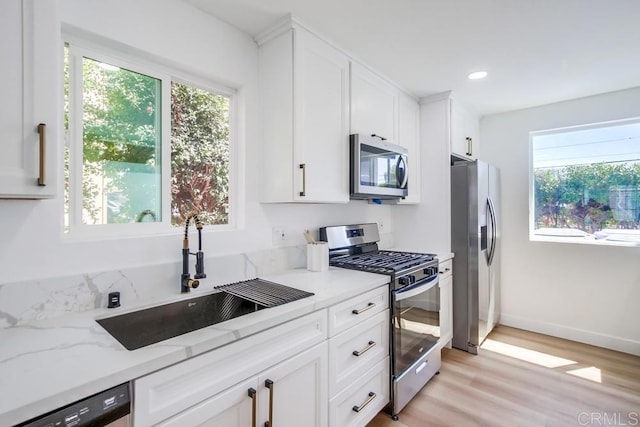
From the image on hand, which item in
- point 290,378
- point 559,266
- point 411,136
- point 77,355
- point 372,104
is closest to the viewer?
point 77,355

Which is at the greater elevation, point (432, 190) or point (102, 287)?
point (432, 190)

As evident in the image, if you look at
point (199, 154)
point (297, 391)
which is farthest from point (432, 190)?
point (297, 391)

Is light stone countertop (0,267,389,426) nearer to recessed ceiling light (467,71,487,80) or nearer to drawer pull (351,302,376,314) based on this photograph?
drawer pull (351,302,376,314)

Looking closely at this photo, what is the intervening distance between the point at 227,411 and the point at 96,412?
43cm

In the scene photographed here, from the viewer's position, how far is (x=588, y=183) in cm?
312

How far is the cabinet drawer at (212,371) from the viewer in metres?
0.90

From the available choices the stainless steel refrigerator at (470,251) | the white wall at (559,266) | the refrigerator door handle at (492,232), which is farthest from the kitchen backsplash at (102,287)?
the white wall at (559,266)

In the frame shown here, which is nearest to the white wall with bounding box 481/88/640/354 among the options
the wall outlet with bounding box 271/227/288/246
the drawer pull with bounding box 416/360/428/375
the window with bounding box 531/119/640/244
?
the window with bounding box 531/119/640/244

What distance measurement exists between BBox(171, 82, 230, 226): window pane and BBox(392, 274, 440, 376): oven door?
1264 millimetres

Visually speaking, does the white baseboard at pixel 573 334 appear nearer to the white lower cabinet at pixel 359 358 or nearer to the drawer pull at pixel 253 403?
the white lower cabinet at pixel 359 358

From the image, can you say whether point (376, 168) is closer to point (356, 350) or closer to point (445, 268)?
point (445, 268)

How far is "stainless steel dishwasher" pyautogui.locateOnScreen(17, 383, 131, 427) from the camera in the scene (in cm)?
72

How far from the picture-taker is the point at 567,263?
3166 millimetres

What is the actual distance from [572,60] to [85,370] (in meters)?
3.25
